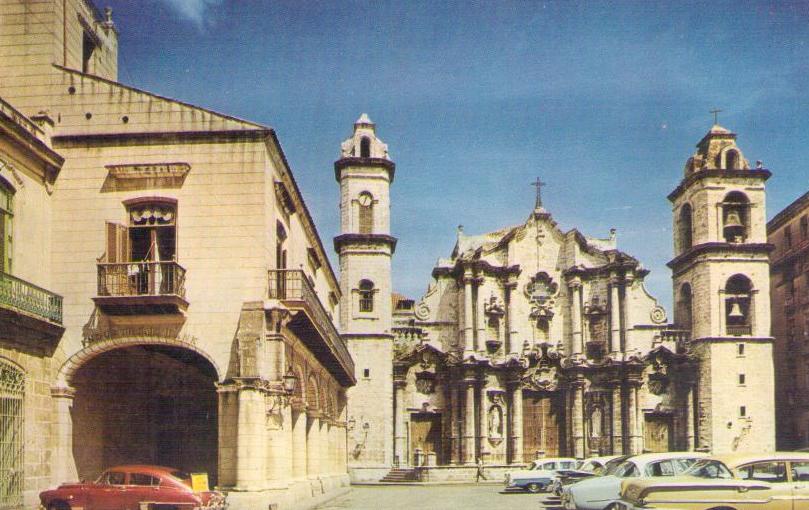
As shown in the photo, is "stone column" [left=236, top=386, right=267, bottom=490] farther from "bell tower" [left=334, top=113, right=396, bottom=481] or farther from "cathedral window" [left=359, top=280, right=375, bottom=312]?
"cathedral window" [left=359, top=280, right=375, bottom=312]

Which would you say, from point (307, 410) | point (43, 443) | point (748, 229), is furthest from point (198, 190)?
point (748, 229)

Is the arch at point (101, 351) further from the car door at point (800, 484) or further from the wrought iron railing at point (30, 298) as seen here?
the car door at point (800, 484)

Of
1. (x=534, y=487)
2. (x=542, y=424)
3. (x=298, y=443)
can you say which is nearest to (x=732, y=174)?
(x=542, y=424)

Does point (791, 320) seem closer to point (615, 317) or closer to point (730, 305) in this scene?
point (730, 305)

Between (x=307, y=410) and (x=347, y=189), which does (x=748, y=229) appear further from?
(x=307, y=410)

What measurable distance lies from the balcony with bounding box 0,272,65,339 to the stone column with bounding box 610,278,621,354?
3266 cm

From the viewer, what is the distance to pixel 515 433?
45844mm

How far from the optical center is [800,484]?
14.6 meters

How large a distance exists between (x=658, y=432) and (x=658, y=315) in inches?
233

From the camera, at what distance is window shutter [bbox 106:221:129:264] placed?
1988cm

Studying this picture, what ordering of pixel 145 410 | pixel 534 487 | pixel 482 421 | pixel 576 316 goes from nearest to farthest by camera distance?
pixel 145 410, pixel 534 487, pixel 482 421, pixel 576 316

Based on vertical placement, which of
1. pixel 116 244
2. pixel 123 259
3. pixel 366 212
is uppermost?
pixel 366 212

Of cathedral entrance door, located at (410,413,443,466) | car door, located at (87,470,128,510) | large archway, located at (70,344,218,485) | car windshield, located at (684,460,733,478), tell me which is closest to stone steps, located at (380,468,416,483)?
cathedral entrance door, located at (410,413,443,466)

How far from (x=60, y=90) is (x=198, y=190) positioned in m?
3.94
